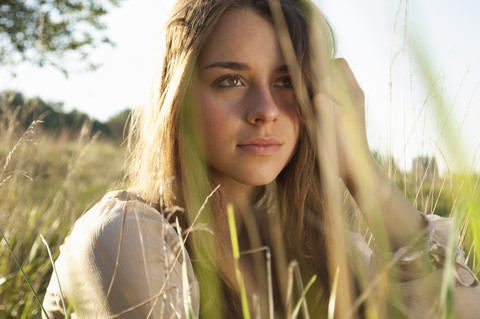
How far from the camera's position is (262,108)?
5.39 feet

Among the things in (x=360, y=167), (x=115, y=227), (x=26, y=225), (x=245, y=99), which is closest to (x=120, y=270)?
(x=115, y=227)

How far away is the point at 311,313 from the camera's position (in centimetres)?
189

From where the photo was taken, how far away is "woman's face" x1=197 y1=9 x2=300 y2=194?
66.3 inches

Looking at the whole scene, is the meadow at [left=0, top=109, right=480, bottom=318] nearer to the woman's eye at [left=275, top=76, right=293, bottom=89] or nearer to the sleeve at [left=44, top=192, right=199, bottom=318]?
the sleeve at [left=44, top=192, right=199, bottom=318]

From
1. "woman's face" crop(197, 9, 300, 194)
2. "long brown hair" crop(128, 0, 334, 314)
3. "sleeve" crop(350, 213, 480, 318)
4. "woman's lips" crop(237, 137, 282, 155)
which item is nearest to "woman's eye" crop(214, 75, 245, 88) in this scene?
"woman's face" crop(197, 9, 300, 194)

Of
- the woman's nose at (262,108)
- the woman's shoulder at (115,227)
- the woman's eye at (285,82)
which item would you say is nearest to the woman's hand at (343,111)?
the woman's eye at (285,82)

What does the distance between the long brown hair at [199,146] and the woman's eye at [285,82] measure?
0.04 metres

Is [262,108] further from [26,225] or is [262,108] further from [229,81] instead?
[26,225]

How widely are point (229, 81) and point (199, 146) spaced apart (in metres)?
0.26

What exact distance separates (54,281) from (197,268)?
49 centimetres

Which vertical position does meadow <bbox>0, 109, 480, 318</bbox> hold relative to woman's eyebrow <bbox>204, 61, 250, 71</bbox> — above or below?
below

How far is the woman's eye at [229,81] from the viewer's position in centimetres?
173

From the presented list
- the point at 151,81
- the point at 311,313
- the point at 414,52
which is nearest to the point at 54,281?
the point at 151,81

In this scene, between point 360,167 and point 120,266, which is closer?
point 120,266
